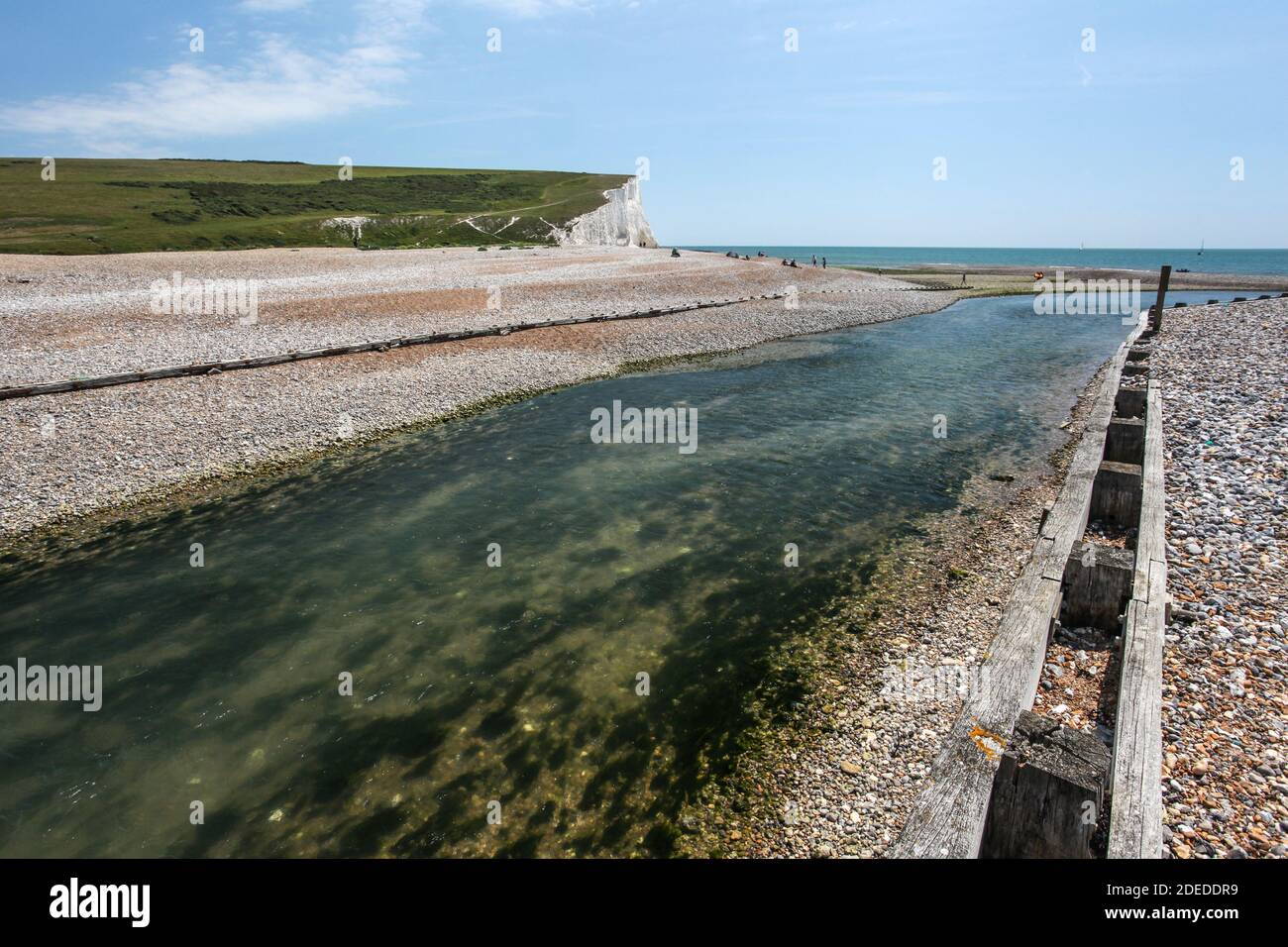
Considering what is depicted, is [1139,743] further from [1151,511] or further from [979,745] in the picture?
[1151,511]

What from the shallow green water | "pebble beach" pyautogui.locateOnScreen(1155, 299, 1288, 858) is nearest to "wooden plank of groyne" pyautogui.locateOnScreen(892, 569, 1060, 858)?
"pebble beach" pyautogui.locateOnScreen(1155, 299, 1288, 858)

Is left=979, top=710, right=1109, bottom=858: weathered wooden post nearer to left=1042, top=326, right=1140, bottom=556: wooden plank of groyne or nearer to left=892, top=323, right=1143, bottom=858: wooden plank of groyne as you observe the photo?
left=892, top=323, right=1143, bottom=858: wooden plank of groyne

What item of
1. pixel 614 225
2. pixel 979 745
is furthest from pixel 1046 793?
pixel 614 225

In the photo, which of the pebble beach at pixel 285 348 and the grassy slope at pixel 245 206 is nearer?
the pebble beach at pixel 285 348

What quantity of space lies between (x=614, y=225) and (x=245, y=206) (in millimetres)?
67392

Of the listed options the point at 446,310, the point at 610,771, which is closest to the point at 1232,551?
the point at 610,771

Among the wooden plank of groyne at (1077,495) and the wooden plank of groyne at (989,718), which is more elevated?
the wooden plank of groyne at (1077,495)

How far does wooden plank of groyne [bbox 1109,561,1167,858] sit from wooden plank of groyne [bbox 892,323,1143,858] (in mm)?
900

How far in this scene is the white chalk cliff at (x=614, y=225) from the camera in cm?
10936

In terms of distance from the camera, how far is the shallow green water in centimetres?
747

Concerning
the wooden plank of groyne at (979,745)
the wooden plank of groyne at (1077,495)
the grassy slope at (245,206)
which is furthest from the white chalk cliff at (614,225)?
the wooden plank of groyne at (979,745)

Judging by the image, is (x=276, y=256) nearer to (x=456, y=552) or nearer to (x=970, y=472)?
(x=456, y=552)

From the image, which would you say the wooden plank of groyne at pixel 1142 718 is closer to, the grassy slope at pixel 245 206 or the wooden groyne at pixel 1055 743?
the wooden groyne at pixel 1055 743

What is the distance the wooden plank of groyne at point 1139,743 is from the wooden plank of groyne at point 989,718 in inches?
35.4
